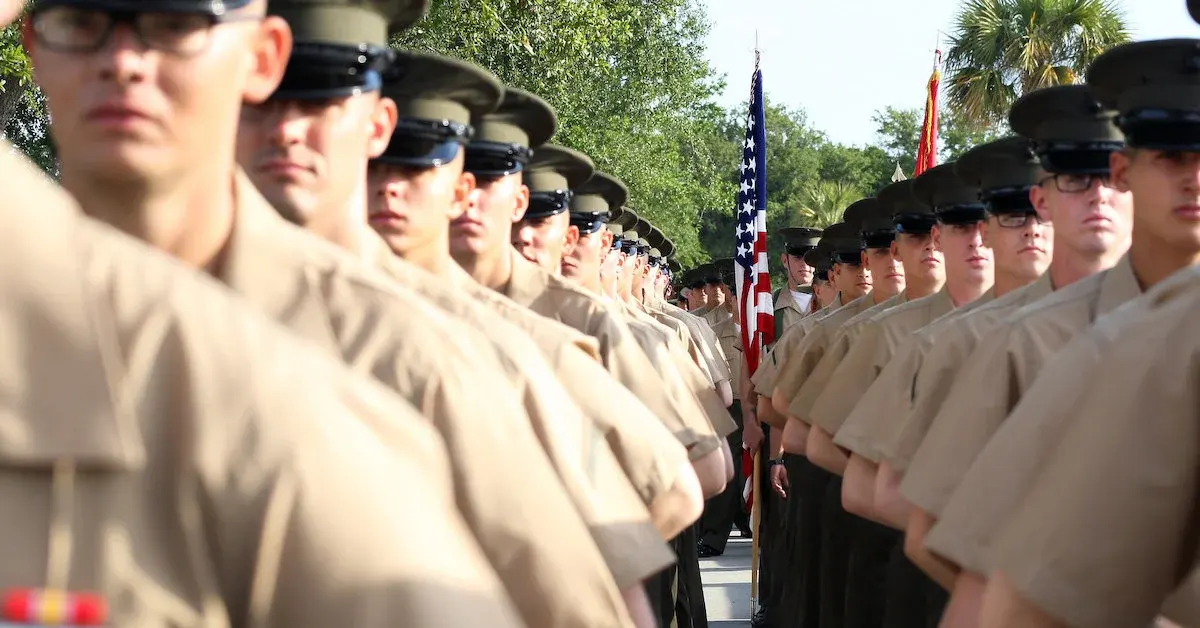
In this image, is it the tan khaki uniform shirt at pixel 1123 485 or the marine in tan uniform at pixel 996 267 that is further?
the marine in tan uniform at pixel 996 267

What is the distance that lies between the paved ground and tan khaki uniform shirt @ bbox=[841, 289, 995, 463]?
585cm

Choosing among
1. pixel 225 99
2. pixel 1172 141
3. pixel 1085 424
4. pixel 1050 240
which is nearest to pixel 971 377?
pixel 1172 141

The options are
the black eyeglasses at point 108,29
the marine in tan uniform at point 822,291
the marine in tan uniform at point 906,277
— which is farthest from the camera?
the marine in tan uniform at point 822,291

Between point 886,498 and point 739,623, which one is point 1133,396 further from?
point 739,623

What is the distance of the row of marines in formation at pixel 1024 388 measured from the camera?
237 centimetres

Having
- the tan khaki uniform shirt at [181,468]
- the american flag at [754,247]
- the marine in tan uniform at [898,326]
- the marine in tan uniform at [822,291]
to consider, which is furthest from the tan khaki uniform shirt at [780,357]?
the tan khaki uniform shirt at [181,468]

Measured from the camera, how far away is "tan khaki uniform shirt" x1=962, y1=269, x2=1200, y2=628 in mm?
2326

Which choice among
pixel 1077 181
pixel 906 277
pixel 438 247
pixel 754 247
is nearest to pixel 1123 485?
pixel 438 247

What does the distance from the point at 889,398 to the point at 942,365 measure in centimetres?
80

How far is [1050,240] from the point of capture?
6832mm

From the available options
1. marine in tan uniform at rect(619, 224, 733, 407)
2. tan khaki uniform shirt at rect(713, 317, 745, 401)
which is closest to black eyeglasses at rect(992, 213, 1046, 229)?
marine in tan uniform at rect(619, 224, 733, 407)

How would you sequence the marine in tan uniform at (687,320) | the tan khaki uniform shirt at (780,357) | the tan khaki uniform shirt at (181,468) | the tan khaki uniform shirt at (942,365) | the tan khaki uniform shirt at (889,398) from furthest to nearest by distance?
the marine in tan uniform at (687,320)
the tan khaki uniform shirt at (780,357)
the tan khaki uniform shirt at (889,398)
the tan khaki uniform shirt at (942,365)
the tan khaki uniform shirt at (181,468)

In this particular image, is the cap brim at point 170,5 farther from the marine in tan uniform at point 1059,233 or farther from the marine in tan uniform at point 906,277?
the marine in tan uniform at point 906,277

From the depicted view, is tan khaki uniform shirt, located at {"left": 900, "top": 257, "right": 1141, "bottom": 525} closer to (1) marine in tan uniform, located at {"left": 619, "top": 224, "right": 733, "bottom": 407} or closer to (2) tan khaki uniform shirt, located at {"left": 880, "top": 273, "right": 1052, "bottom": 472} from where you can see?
(2) tan khaki uniform shirt, located at {"left": 880, "top": 273, "right": 1052, "bottom": 472}
